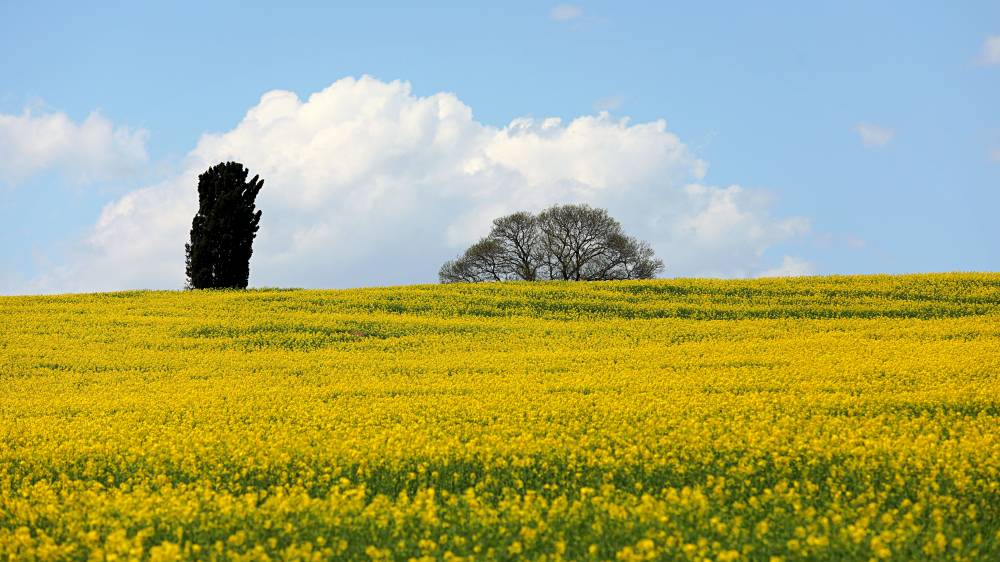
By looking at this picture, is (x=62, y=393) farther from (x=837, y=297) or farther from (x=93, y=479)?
(x=837, y=297)

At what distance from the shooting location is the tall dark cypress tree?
45844mm

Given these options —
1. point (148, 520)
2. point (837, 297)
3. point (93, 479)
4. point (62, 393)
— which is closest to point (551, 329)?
point (837, 297)

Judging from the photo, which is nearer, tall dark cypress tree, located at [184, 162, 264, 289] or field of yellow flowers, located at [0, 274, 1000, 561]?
field of yellow flowers, located at [0, 274, 1000, 561]

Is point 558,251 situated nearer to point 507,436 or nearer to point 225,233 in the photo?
point 225,233

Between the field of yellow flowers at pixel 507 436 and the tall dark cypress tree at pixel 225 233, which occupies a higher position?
the tall dark cypress tree at pixel 225 233

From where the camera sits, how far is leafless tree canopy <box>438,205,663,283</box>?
2404 inches

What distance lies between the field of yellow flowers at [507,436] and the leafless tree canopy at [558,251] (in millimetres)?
27241

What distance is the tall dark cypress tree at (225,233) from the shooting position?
4584 cm

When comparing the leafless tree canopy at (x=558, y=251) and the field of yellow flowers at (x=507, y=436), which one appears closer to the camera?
the field of yellow flowers at (x=507, y=436)

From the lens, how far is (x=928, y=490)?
34.9 ft

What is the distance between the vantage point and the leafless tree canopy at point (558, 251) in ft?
200

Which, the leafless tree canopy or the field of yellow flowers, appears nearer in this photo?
the field of yellow flowers

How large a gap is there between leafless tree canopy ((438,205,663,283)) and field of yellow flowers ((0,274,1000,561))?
27.2 m

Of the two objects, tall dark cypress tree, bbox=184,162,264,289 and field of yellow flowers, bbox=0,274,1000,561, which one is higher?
tall dark cypress tree, bbox=184,162,264,289
